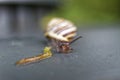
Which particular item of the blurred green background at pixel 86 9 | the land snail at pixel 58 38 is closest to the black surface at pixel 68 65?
the land snail at pixel 58 38

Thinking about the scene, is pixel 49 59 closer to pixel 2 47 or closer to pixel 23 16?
pixel 2 47

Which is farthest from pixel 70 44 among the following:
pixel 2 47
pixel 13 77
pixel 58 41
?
pixel 13 77

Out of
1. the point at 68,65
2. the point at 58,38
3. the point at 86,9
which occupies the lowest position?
the point at 68,65

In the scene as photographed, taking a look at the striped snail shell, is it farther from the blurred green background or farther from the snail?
the blurred green background

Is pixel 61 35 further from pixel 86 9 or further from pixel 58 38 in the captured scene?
pixel 86 9

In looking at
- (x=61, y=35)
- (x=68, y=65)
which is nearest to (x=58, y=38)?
(x=61, y=35)

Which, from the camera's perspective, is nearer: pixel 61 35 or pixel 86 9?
pixel 61 35

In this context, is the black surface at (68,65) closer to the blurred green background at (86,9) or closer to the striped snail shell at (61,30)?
the striped snail shell at (61,30)

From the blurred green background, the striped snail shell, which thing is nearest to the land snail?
the striped snail shell
